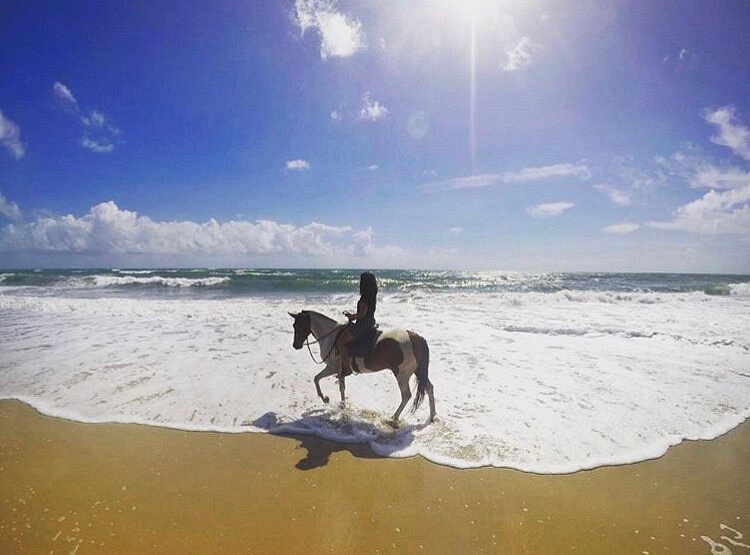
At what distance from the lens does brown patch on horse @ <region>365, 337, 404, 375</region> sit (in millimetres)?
5691

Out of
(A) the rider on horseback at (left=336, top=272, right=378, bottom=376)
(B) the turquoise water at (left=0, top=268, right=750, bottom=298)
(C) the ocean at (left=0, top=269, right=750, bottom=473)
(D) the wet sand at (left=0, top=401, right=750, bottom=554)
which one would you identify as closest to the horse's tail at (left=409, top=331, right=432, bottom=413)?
Result: (C) the ocean at (left=0, top=269, right=750, bottom=473)

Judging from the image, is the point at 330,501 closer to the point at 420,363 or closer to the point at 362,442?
the point at 362,442

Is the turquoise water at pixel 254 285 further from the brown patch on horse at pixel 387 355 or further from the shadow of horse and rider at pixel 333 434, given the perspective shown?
the brown patch on horse at pixel 387 355

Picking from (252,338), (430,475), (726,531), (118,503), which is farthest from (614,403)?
(252,338)

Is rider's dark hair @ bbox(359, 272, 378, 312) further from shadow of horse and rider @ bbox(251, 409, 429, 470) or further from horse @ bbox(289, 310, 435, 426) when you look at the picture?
shadow of horse and rider @ bbox(251, 409, 429, 470)

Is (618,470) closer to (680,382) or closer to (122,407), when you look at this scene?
(680,382)

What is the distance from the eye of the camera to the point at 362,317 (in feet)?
19.3

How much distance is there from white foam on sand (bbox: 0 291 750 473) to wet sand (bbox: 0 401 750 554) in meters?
0.44

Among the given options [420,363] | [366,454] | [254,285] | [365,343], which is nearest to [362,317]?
[365,343]

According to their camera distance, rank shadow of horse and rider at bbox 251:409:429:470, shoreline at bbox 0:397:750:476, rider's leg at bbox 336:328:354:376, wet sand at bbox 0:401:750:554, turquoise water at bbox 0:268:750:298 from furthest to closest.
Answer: turquoise water at bbox 0:268:750:298 < rider's leg at bbox 336:328:354:376 < shadow of horse and rider at bbox 251:409:429:470 < shoreline at bbox 0:397:750:476 < wet sand at bbox 0:401:750:554

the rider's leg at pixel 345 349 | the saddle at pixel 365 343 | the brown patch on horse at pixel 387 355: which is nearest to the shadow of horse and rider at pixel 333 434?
the rider's leg at pixel 345 349

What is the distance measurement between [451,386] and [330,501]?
4059 millimetres

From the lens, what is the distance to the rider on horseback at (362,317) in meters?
5.84

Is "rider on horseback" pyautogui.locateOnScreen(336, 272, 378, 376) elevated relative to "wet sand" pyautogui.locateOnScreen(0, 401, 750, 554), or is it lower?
elevated
